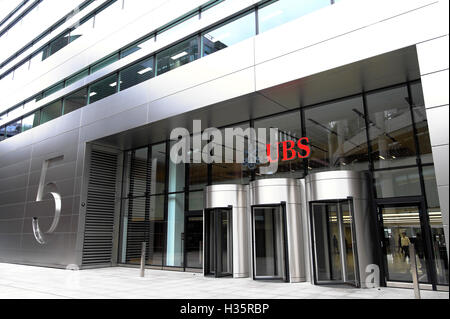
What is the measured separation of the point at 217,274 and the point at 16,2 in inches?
943

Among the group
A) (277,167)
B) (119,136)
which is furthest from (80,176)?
(277,167)

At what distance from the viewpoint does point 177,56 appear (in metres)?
12.1

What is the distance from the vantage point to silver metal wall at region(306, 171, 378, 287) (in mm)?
8367

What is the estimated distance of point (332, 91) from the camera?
31.7 ft

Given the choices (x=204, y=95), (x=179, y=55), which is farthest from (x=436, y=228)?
(x=179, y=55)

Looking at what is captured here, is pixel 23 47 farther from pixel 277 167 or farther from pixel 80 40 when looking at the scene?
pixel 277 167

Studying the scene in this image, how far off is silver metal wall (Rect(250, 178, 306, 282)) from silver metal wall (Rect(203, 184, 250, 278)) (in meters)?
0.87

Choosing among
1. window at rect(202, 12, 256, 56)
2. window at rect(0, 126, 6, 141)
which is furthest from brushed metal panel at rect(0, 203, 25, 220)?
window at rect(202, 12, 256, 56)

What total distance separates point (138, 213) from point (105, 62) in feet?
22.0

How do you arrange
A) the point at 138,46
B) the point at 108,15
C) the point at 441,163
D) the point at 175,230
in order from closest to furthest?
1. the point at 441,163
2. the point at 175,230
3. the point at 138,46
4. the point at 108,15

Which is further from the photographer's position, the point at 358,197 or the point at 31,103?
the point at 31,103

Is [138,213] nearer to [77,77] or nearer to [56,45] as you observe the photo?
[77,77]

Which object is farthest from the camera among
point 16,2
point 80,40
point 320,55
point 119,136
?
point 16,2

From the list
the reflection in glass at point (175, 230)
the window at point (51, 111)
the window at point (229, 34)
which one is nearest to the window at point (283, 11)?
the window at point (229, 34)
